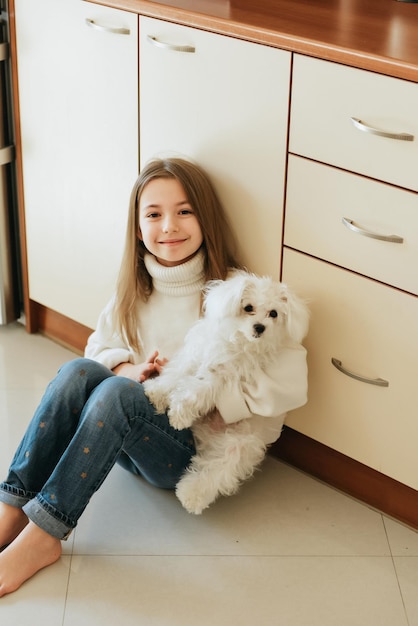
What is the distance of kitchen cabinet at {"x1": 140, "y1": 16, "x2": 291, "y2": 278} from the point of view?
181 cm

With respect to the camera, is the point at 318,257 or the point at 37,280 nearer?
the point at 318,257

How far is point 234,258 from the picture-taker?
2.01 metres

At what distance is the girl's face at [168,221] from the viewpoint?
75.7 inches

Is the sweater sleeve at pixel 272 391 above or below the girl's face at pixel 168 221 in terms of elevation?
below

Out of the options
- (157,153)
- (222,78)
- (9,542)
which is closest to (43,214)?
(157,153)

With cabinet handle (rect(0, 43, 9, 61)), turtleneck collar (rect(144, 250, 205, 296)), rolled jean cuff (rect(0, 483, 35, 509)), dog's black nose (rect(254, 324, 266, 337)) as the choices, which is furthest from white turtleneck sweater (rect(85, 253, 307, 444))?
cabinet handle (rect(0, 43, 9, 61))

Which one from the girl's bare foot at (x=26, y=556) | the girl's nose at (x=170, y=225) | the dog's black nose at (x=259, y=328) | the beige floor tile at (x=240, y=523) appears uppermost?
the girl's nose at (x=170, y=225)

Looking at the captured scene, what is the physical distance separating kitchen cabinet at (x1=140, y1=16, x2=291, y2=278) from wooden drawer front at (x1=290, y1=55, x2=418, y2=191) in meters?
0.04

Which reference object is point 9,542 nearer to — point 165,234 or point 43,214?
point 165,234

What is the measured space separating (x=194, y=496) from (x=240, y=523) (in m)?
0.17

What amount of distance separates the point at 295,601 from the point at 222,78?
1.03 meters

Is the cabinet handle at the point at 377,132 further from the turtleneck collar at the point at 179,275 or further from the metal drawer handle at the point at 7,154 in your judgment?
the metal drawer handle at the point at 7,154

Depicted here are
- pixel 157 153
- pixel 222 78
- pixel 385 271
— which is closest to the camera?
pixel 385 271

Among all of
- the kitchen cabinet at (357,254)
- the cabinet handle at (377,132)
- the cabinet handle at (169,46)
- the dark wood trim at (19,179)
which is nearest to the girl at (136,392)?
the kitchen cabinet at (357,254)
